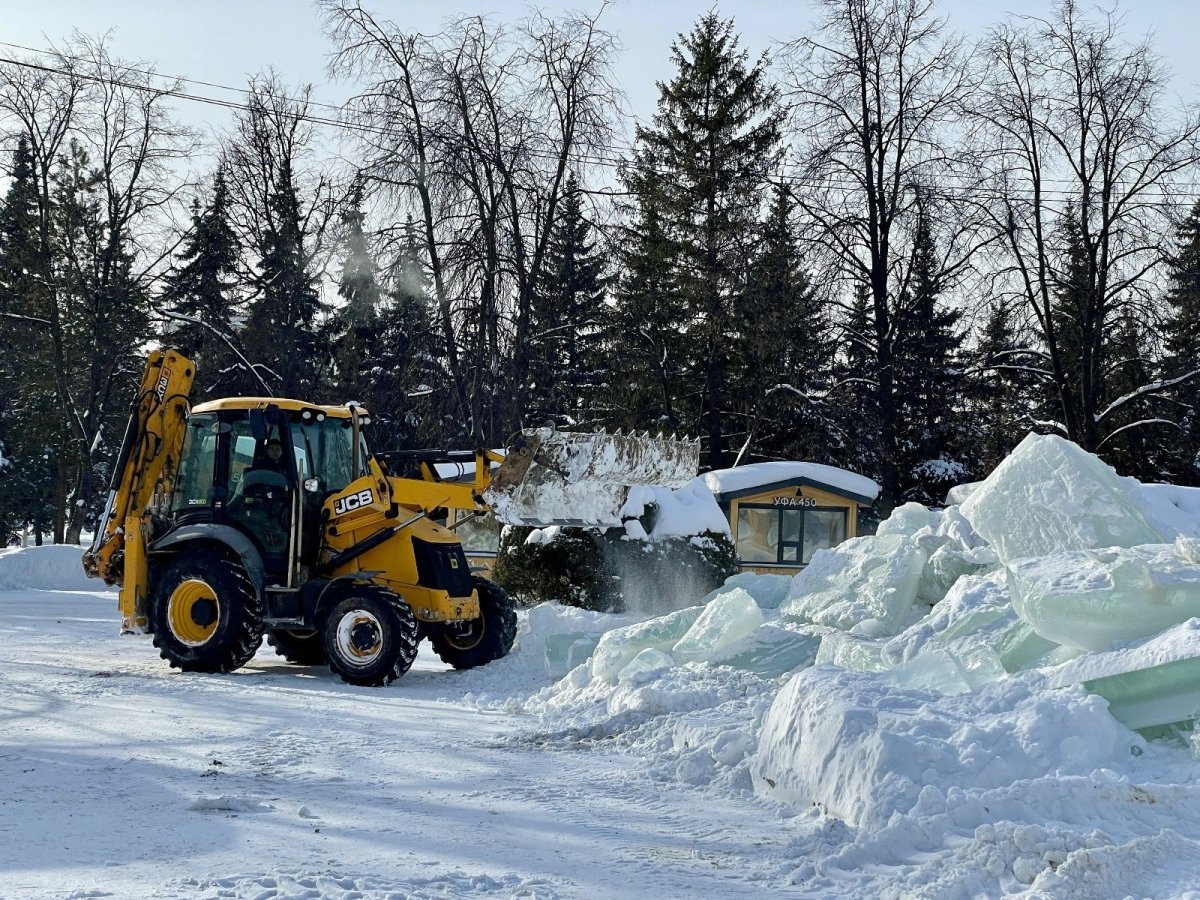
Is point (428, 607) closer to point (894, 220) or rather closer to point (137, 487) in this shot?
point (137, 487)

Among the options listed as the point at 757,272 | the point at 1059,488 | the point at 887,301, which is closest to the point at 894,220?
the point at 887,301

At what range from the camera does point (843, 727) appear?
5332mm

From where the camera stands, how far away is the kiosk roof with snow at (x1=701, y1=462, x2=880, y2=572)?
74.2 feet

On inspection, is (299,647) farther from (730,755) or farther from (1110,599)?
(1110,599)

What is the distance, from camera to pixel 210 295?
38250 millimetres

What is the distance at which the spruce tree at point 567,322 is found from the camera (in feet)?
70.2

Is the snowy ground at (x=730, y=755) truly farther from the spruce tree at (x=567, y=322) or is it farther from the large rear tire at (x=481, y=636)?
the spruce tree at (x=567, y=322)

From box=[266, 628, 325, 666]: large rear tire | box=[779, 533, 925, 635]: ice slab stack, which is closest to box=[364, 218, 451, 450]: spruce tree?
box=[266, 628, 325, 666]: large rear tire

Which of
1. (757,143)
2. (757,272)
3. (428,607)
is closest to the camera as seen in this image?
(428,607)

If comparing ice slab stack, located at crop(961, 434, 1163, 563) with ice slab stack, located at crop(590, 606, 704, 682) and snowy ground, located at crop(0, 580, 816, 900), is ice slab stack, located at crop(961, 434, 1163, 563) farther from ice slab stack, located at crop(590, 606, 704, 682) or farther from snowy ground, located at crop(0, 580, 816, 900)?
snowy ground, located at crop(0, 580, 816, 900)

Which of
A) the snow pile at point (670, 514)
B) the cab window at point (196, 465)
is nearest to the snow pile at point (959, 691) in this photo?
the cab window at point (196, 465)

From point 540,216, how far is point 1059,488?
43.5ft

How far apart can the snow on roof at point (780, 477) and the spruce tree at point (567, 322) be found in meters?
3.69

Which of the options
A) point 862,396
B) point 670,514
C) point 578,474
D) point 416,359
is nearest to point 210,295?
point 416,359
